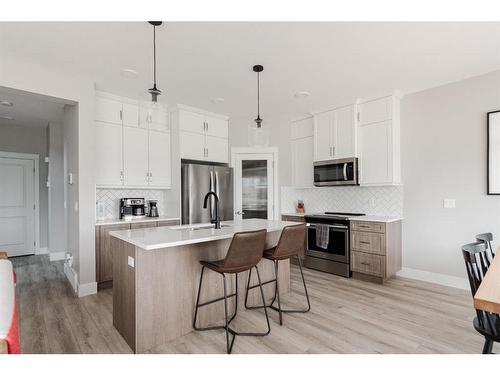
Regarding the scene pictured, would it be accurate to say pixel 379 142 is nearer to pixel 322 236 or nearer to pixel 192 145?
pixel 322 236

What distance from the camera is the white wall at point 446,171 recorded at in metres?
3.23

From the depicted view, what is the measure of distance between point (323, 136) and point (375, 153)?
87 cm

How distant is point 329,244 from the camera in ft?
13.3

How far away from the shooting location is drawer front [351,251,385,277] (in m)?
3.54

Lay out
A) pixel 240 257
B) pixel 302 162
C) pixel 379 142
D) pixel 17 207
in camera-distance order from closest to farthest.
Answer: pixel 240 257 < pixel 379 142 < pixel 302 162 < pixel 17 207

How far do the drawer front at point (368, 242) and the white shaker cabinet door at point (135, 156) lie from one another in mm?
3170

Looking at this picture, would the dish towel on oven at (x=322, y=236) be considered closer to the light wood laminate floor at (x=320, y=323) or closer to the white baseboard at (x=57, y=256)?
the light wood laminate floor at (x=320, y=323)

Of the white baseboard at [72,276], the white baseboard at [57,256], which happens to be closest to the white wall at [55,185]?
the white baseboard at [57,256]

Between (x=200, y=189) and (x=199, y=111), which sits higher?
(x=199, y=111)

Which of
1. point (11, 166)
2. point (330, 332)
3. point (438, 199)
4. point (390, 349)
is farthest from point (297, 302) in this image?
point (11, 166)

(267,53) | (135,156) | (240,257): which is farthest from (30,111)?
(240,257)

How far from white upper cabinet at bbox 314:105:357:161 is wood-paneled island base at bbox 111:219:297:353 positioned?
2561mm

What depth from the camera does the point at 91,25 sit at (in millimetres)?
2178

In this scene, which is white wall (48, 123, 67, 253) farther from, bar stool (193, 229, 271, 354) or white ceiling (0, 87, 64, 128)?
bar stool (193, 229, 271, 354)
